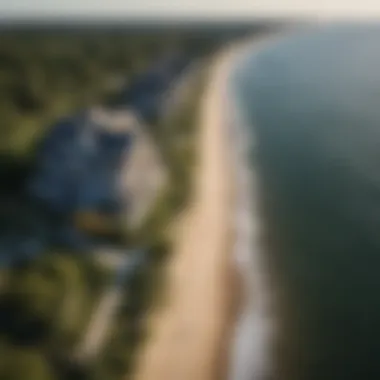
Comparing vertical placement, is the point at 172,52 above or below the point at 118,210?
above

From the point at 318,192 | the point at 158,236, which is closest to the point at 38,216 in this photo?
the point at 158,236

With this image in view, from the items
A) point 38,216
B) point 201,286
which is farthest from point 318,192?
point 38,216

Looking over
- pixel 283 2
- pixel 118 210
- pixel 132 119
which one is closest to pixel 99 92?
pixel 132 119

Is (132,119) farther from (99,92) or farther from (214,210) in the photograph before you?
(214,210)

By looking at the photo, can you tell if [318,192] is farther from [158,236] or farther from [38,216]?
[38,216]

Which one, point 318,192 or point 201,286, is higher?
point 318,192

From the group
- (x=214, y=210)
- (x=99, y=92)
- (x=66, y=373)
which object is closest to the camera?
(x=66, y=373)

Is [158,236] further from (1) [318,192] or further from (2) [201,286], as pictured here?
(1) [318,192]

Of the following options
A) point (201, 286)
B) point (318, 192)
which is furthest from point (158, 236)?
point (318, 192)
